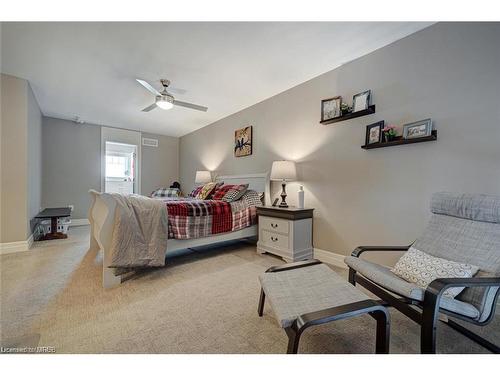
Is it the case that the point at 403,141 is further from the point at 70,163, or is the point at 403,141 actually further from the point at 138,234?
the point at 70,163

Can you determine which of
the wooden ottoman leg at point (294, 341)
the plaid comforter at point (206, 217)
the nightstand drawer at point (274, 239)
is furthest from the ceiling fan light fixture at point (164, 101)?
the wooden ottoman leg at point (294, 341)

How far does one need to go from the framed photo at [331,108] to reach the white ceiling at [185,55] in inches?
15.6

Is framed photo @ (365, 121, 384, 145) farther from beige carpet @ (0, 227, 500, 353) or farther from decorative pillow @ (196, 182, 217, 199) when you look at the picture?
decorative pillow @ (196, 182, 217, 199)

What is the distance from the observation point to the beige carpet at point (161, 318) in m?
1.27

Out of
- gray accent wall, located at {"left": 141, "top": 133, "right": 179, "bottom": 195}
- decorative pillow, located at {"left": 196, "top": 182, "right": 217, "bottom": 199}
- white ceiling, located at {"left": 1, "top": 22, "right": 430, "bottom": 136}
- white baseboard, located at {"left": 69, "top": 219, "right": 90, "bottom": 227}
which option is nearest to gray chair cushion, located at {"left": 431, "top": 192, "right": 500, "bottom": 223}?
white ceiling, located at {"left": 1, "top": 22, "right": 430, "bottom": 136}

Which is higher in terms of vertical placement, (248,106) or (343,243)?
(248,106)

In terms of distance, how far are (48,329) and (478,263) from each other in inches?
109

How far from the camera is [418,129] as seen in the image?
1.98m

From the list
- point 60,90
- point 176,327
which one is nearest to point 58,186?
point 60,90

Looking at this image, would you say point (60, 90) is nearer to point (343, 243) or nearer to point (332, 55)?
point (332, 55)

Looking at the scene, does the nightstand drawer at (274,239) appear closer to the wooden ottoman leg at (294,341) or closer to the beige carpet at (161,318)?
the beige carpet at (161,318)

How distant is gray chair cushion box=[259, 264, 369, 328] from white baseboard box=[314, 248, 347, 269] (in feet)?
3.80

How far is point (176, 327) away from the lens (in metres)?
1.44
